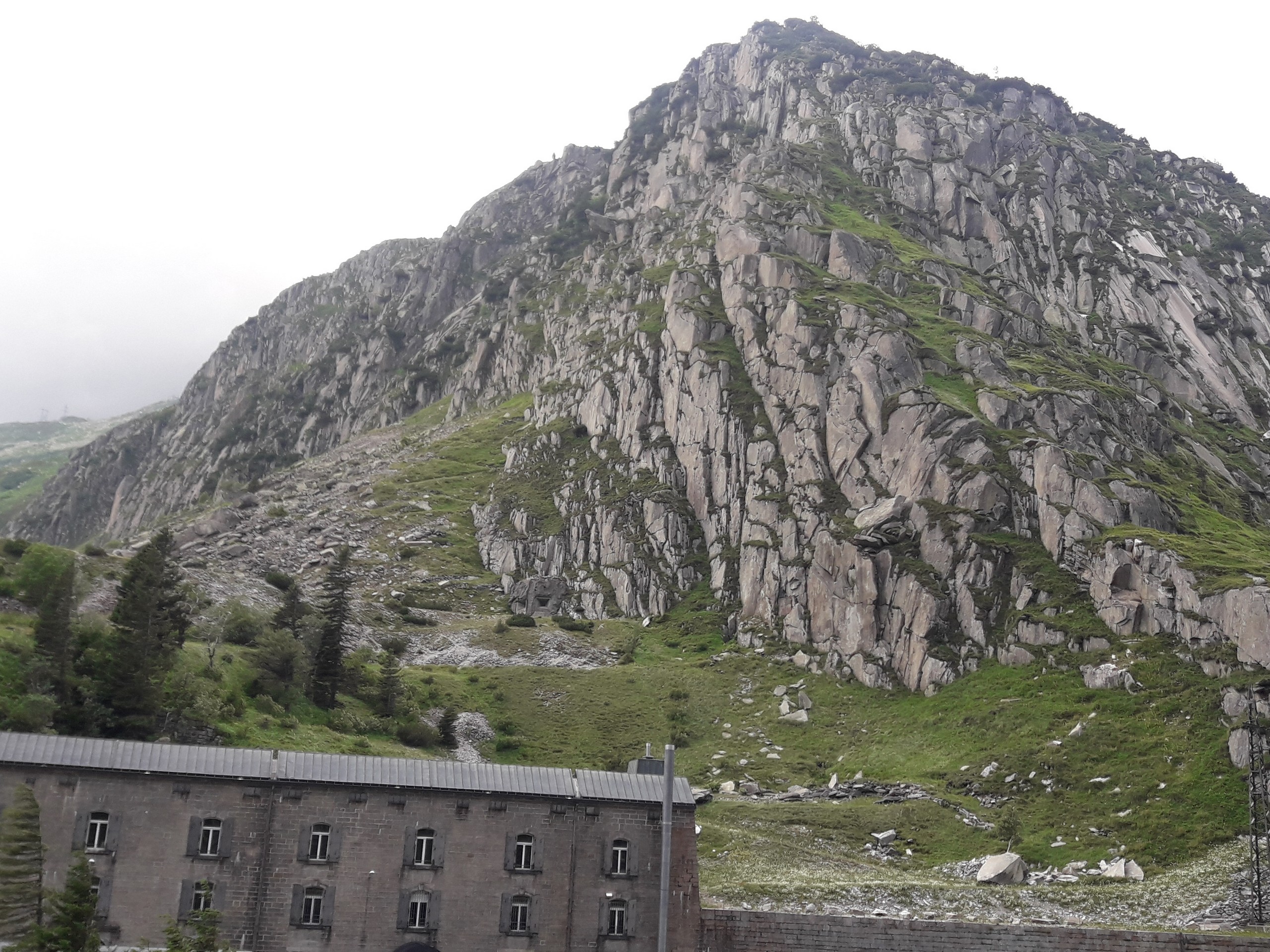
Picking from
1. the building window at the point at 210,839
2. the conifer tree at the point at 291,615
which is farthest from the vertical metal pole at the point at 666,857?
the conifer tree at the point at 291,615

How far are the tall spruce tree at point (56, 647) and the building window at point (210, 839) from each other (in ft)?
65.0

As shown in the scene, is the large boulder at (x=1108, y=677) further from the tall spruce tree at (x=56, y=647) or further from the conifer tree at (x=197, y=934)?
the tall spruce tree at (x=56, y=647)

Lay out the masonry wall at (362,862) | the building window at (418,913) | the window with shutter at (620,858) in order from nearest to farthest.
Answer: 1. the masonry wall at (362,862)
2. the building window at (418,913)
3. the window with shutter at (620,858)

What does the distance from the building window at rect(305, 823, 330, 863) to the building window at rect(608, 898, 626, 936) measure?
12381 mm

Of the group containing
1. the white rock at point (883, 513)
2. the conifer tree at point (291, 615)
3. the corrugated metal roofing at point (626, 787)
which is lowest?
the corrugated metal roofing at point (626, 787)

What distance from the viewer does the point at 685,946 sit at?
45062 millimetres

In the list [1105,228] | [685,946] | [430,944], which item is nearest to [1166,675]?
[685,946]

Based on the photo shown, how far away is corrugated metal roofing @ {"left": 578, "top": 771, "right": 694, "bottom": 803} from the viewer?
154ft

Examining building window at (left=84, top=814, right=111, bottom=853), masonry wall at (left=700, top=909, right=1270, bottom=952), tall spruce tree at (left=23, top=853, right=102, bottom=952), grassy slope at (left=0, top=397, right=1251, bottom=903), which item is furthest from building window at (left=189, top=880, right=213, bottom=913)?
grassy slope at (left=0, top=397, right=1251, bottom=903)

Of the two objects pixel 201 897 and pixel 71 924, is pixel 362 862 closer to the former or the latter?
pixel 201 897

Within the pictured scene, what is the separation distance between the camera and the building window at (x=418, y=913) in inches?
1714

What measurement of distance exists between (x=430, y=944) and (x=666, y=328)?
11714 centimetres

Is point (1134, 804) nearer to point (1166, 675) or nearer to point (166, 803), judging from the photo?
point (1166, 675)

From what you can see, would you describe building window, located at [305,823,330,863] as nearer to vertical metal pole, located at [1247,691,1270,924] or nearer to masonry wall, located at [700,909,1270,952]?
masonry wall, located at [700,909,1270,952]
